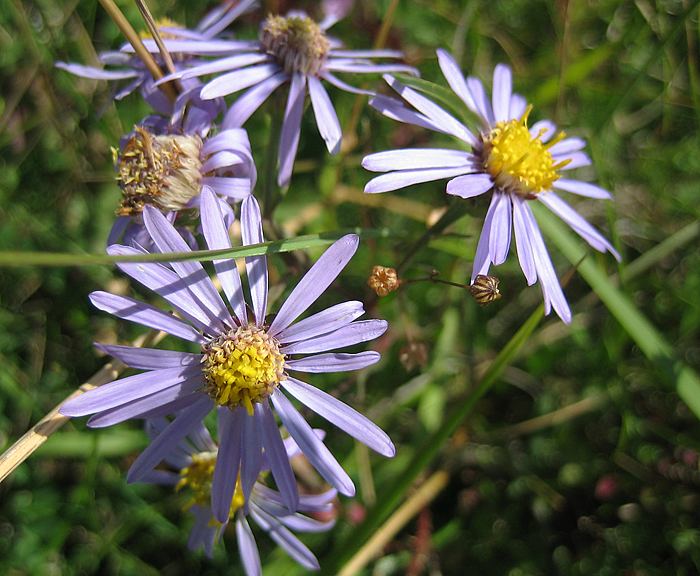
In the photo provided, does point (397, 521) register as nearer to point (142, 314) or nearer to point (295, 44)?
point (142, 314)

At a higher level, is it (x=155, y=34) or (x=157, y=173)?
(x=155, y=34)

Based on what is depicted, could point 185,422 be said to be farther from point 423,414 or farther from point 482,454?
point 482,454

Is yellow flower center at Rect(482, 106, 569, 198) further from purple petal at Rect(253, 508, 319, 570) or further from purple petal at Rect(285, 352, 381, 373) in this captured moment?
purple petal at Rect(253, 508, 319, 570)

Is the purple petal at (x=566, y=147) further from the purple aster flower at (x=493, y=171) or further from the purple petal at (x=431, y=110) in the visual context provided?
the purple petal at (x=431, y=110)

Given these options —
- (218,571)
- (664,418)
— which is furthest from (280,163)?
(664,418)

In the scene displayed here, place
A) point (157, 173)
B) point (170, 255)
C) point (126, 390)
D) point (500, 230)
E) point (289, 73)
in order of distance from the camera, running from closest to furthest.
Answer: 1. point (170, 255)
2. point (126, 390)
3. point (157, 173)
4. point (500, 230)
5. point (289, 73)

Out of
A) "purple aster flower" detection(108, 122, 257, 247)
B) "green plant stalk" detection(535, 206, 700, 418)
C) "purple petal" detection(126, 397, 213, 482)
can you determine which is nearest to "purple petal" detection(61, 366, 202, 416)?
"purple petal" detection(126, 397, 213, 482)

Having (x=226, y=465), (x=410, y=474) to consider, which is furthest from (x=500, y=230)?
(x=226, y=465)
